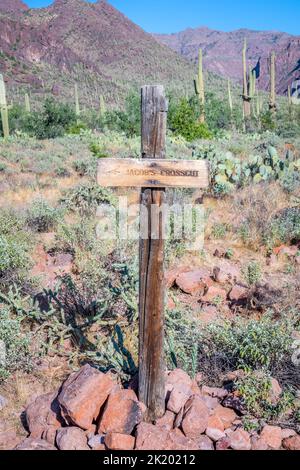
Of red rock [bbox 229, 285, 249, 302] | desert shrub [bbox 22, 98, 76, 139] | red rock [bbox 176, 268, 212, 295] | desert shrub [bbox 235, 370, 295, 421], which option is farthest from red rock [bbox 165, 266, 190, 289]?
desert shrub [bbox 22, 98, 76, 139]

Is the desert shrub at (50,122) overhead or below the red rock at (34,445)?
overhead

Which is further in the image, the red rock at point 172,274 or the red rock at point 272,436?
the red rock at point 172,274

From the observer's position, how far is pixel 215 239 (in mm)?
6168

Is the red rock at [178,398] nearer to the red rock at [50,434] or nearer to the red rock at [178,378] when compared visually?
the red rock at [178,378]

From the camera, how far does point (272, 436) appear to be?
2.60 meters

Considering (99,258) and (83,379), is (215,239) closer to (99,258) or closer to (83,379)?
(99,258)

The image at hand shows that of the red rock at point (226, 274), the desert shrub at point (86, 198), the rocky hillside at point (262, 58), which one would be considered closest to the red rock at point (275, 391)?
the red rock at point (226, 274)

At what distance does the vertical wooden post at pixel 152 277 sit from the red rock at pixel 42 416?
23.8 inches

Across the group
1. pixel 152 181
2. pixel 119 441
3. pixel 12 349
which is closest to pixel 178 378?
pixel 119 441

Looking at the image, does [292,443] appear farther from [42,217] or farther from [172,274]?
[42,217]

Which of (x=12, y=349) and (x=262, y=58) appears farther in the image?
(x=262, y=58)

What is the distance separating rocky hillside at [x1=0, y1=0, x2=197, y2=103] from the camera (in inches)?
2127

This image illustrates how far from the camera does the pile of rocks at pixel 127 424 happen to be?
256cm

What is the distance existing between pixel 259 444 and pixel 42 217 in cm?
485
